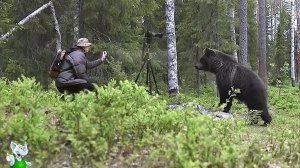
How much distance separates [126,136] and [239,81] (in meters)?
6.72

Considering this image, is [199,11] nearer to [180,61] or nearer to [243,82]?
[180,61]

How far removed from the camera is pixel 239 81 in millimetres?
11297

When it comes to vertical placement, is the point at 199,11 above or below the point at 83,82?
above

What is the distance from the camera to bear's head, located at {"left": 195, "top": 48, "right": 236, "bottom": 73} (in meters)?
11.9

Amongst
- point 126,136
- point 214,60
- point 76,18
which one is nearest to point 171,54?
point 214,60

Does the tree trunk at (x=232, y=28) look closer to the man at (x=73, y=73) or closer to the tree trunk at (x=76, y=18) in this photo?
the tree trunk at (x=76, y=18)

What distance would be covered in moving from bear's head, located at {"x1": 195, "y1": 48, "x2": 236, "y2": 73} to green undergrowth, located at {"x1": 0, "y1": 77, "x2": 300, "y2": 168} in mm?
6202

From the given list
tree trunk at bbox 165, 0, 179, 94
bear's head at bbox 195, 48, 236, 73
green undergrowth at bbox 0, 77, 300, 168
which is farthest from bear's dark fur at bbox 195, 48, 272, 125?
green undergrowth at bbox 0, 77, 300, 168

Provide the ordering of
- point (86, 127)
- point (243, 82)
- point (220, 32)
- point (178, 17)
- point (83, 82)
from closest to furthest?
point (86, 127)
point (83, 82)
point (243, 82)
point (220, 32)
point (178, 17)

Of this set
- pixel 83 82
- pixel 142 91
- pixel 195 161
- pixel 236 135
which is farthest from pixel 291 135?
pixel 83 82

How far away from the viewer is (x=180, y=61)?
993 inches

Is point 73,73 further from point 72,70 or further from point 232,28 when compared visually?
point 232,28

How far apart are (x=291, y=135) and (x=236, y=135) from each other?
1271 millimetres

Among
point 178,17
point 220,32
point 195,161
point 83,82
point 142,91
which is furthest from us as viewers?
point 178,17
